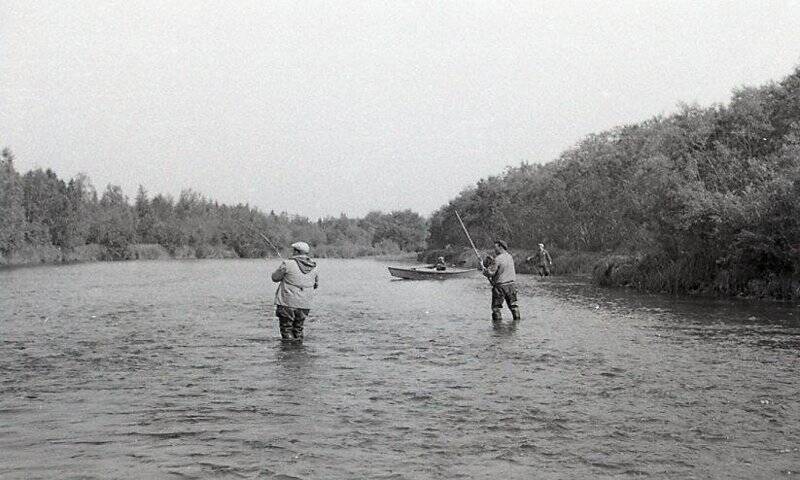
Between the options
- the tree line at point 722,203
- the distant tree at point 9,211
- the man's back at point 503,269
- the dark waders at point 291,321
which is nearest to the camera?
the dark waders at point 291,321

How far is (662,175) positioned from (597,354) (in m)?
23.7

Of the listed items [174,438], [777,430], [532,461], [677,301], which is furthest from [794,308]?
[174,438]

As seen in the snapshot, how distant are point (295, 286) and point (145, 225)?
124m

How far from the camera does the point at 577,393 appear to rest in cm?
1121

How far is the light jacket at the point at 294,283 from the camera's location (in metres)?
16.1

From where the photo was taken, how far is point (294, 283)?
634 inches

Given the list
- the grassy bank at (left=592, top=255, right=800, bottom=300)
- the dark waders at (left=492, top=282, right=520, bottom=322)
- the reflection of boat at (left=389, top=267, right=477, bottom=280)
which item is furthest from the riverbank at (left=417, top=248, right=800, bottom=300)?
the dark waders at (left=492, top=282, right=520, bottom=322)

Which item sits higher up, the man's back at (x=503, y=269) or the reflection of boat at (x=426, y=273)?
the man's back at (x=503, y=269)

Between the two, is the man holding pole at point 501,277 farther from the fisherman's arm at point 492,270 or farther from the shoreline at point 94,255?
the shoreline at point 94,255

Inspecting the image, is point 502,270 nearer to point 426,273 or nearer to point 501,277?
point 501,277

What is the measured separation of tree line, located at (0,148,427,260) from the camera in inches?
3892

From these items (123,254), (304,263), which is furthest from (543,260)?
(123,254)

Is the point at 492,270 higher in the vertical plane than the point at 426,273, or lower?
higher

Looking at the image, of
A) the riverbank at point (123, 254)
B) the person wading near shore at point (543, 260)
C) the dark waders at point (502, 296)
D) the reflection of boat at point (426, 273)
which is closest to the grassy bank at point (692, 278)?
the person wading near shore at point (543, 260)
